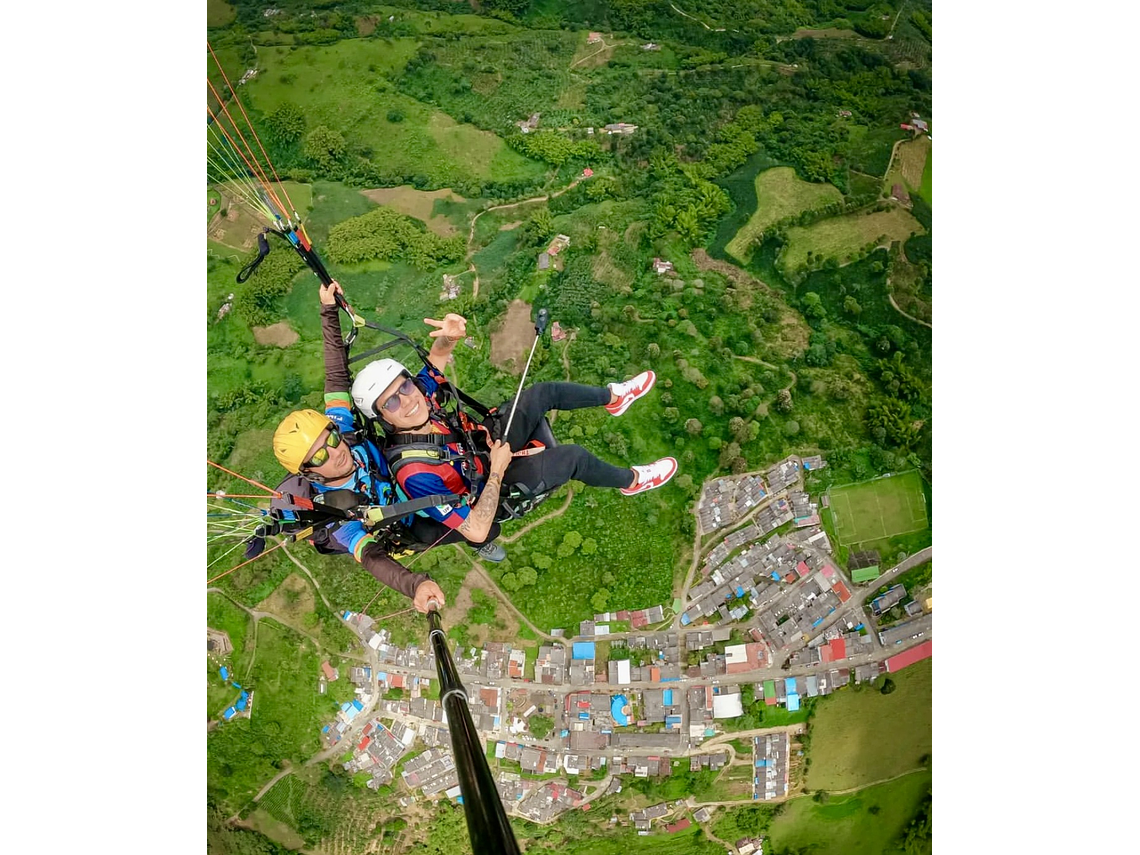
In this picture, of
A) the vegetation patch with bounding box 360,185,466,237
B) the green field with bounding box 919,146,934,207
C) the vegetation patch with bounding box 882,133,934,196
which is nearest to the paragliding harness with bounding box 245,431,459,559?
the vegetation patch with bounding box 360,185,466,237

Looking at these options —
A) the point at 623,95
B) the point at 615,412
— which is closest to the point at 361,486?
the point at 615,412

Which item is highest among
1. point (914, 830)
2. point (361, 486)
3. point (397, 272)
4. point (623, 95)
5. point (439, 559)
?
point (623, 95)

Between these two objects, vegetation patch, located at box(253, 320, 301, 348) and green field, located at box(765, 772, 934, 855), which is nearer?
green field, located at box(765, 772, 934, 855)

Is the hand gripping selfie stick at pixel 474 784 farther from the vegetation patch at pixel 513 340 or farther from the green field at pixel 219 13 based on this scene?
the green field at pixel 219 13

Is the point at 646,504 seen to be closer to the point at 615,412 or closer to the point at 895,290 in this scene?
the point at 615,412

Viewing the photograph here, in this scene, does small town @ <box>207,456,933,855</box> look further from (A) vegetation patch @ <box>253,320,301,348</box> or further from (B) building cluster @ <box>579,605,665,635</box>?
(A) vegetation patch @ <box>253,320,301,348</box>
